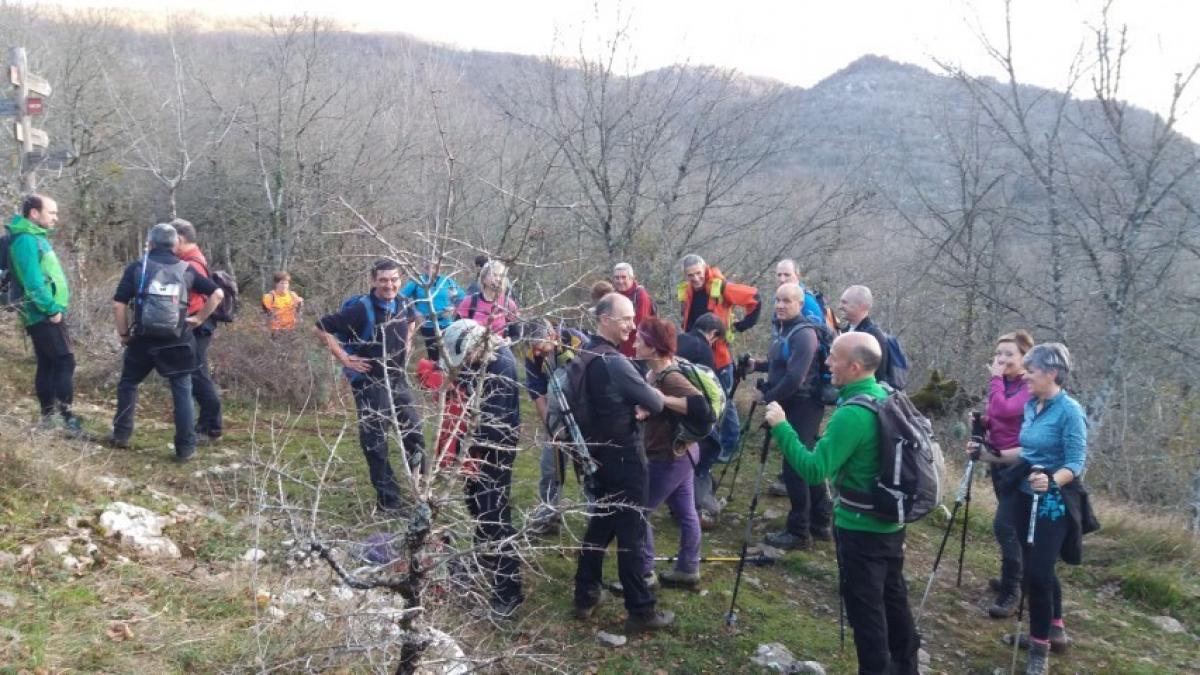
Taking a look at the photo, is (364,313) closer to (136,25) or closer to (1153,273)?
(1153,273)

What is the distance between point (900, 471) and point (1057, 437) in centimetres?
140

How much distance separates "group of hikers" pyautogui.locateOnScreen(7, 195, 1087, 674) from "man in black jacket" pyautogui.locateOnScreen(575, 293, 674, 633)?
13 mm

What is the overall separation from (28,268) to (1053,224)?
11661 millimetres

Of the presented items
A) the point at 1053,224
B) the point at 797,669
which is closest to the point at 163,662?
the point at 797,669

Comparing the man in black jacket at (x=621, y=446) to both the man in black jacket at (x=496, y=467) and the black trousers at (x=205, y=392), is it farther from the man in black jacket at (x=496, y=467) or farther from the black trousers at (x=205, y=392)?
the black trousers at (x=205, y=392)

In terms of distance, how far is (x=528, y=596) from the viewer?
4.73m

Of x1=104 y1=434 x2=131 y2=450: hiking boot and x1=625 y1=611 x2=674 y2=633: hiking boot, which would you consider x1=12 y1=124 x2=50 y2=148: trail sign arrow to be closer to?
x1=104 y1=434 x2=131 y2=450: hiking boot

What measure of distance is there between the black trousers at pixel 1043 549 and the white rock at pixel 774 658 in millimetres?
1420

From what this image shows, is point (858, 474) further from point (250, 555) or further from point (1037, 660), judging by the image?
point (250, 555)

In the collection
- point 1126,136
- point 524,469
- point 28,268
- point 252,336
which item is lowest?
point 524,469

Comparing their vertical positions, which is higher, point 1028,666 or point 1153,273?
point 1153,273

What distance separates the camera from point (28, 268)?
5668 mm

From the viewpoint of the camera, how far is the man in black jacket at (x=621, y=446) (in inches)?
162

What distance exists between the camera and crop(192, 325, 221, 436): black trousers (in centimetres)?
645
